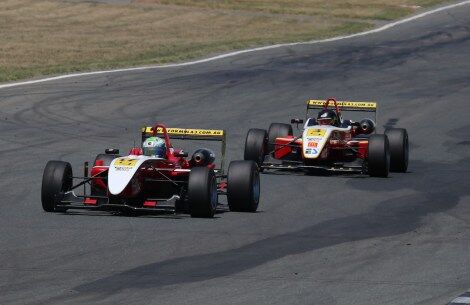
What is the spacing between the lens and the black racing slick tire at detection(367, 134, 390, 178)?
21.7 metres

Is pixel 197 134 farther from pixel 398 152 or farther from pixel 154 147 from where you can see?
pixel 398 152

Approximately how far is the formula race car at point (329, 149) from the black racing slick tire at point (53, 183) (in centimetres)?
548

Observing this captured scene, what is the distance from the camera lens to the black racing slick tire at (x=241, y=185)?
17594mm

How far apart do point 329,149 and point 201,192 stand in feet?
18.6

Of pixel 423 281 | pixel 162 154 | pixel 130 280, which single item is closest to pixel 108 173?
pixel 162 154

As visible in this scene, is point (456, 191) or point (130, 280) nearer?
point (130, 280)

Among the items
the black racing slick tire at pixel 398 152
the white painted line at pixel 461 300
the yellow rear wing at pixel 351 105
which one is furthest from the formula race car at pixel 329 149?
the white painted line at pixel 461 300

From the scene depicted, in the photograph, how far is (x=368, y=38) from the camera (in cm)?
4622

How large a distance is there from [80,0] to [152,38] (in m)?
12.7

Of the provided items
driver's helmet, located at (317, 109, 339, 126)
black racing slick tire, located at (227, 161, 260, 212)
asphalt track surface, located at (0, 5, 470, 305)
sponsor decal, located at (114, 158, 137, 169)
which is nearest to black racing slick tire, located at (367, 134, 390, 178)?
asphalt track surface, located at (0, 5, 470, 305)

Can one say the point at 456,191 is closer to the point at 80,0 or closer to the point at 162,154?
the point at 162,154

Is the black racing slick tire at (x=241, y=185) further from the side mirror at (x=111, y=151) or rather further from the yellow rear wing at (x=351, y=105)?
the yellow rear wing at (x=351, y=105)

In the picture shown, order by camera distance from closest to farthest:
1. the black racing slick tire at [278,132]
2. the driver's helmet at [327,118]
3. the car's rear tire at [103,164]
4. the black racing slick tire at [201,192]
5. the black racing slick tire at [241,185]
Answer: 1. the black racing slick tire at [201,192]
2. the black racing slick tire at [241,185]
3. the car's rear tire at [103,164]
4. the driver's helmet at [327,118]
5. the black racing slick tire at [278,132]

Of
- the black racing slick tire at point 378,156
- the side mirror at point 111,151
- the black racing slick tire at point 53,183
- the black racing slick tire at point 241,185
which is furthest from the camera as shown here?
the black racing slick tire at point 378,156
